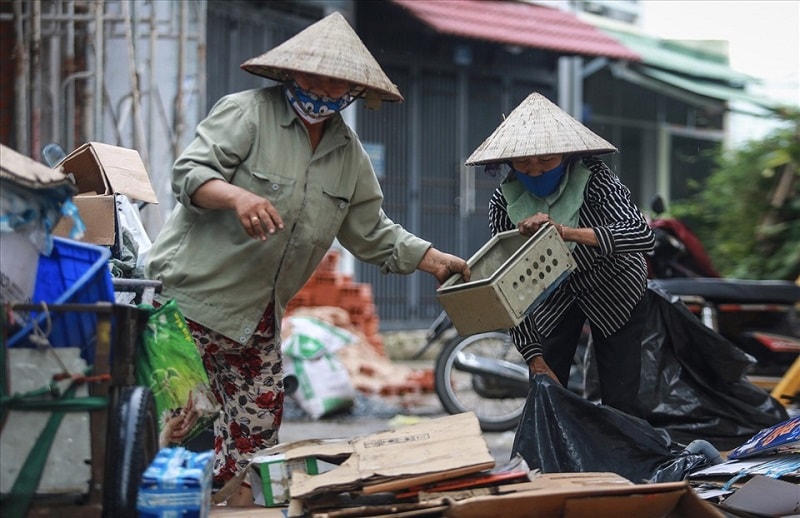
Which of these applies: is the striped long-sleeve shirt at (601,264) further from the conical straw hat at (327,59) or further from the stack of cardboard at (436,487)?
the stack of cardboard at (436,487)

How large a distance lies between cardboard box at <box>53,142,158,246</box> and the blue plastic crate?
40.4 inches

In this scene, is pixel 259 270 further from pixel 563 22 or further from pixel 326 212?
pixel 563 22

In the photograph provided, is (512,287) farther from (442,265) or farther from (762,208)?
(762,208)

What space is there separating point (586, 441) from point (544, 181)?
3.41 ft

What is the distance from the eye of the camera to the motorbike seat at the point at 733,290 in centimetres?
704

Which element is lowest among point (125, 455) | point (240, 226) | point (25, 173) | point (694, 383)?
point (694, 383)

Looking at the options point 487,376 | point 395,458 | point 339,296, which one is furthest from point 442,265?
point 339,296

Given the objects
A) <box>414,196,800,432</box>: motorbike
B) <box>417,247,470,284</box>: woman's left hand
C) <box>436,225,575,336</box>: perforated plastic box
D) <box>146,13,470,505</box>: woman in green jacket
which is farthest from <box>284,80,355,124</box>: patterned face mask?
<box>414,196,800,432</box>: motorbike

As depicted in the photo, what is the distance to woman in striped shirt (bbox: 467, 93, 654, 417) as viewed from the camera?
431 centimetres

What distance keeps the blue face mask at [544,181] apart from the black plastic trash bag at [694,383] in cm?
126

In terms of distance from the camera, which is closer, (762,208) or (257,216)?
(257,216)

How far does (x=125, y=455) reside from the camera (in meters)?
3.06

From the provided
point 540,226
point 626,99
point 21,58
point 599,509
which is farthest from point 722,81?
point 599,509

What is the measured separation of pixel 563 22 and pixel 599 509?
11.0m
